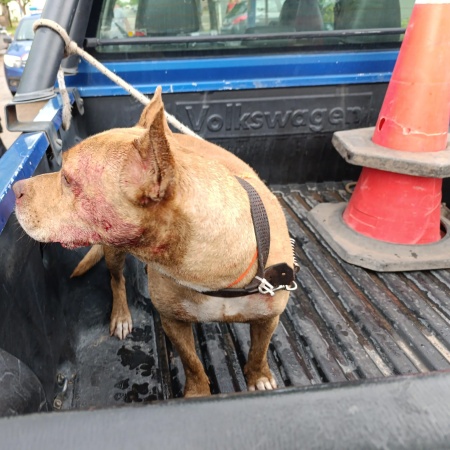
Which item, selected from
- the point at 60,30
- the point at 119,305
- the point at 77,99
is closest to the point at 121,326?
the point at 119,305

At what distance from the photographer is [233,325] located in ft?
7.98

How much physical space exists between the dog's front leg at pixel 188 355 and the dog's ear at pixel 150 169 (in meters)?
0.79

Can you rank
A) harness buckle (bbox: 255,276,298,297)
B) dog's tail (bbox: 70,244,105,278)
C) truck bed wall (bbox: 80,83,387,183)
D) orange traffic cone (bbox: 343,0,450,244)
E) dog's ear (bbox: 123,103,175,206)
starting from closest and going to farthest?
dog's ear (bbox: 123,103,175,206) → harness buckle (bbox: 255,276,298,297) → dog's tail (bbox: 70,244,105,278) → orange traffic cone (bbox: 343,0,450,244) → truck bed wall (bbox: 80,83,387,183)

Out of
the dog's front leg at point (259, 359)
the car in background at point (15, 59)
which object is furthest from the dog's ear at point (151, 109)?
the car in background at point (15, 59)

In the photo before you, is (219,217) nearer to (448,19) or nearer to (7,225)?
(7,225)

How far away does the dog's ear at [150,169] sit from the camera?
1183 millimetres

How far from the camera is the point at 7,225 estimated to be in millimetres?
1469

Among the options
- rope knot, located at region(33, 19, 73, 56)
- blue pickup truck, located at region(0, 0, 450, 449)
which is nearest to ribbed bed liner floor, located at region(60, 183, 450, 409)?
blue pickup truck, located at region(0, 0, 450, 449)

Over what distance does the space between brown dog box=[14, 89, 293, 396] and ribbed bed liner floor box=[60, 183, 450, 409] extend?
0.60m

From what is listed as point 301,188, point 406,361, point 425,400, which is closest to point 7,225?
point 425,400

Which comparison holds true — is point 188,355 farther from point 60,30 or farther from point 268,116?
point 268,116

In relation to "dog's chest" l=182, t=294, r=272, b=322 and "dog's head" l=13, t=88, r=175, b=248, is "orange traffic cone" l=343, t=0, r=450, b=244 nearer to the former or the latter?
"dog's chest" l=182, t=294, r=272, b=322

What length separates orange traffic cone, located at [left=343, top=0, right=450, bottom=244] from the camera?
248 centimetres

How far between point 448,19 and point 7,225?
2528 mm
